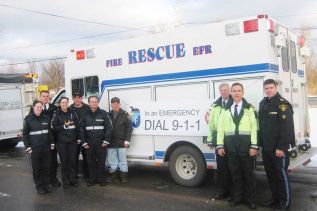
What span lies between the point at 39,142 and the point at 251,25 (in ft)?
14.3

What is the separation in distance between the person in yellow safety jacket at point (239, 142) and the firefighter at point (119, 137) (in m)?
2.42

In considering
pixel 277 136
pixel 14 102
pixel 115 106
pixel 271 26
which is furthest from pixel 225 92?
pixel 14 102

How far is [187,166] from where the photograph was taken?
7.66m

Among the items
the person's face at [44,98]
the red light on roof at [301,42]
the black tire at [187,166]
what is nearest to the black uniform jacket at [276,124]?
the black tire at [187,166]

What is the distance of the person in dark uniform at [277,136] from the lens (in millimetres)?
5812

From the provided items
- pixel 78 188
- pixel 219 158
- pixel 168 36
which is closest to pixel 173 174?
pixel 219 158

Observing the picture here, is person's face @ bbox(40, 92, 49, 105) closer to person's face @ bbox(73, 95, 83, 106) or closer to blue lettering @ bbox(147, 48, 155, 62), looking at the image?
person's face @ bbox(73, 95, 83, 106)

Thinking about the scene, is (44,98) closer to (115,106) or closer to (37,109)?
(37,109)

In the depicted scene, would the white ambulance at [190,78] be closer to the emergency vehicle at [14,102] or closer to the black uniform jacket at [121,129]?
the black uniform jacket at [121,129]

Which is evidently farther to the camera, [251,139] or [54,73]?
[54,73]

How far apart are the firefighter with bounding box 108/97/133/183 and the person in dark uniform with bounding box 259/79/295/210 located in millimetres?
2995

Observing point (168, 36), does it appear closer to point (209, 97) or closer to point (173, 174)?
point (209, 97)

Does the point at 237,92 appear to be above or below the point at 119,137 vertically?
above

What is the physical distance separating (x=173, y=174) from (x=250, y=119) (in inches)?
89.1
